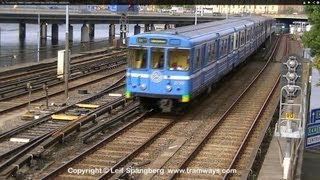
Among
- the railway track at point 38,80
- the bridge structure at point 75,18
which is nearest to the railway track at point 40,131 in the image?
the railway track at point 38,80

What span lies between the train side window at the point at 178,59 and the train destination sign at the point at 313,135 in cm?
816

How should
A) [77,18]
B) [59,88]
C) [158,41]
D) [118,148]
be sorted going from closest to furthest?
1. [118,148]
2. [158,41]
3. [59,88]
4. [77,18]

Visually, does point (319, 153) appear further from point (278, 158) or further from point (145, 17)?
point (145, 17)

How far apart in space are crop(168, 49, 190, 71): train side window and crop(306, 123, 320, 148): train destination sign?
816cm

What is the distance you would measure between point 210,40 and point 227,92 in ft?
18.1

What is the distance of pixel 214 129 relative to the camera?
58.1 feet

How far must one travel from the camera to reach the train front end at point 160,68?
61.3 ft

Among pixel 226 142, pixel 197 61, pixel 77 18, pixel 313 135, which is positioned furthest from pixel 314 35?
pixel 77 18

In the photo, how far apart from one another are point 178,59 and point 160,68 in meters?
0.65

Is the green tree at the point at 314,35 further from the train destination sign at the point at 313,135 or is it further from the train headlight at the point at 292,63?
the train destination sign at the point at 313,135

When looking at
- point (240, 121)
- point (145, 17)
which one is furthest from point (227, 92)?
point (145, 17)

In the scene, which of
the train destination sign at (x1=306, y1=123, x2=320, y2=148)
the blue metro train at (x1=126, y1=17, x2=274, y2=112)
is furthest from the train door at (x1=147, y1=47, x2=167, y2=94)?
the train destination sign at (x1=306, y1=123, x2=320, y2=148)

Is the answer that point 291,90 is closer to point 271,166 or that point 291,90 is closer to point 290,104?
point 290,104

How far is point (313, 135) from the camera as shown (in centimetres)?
1089
